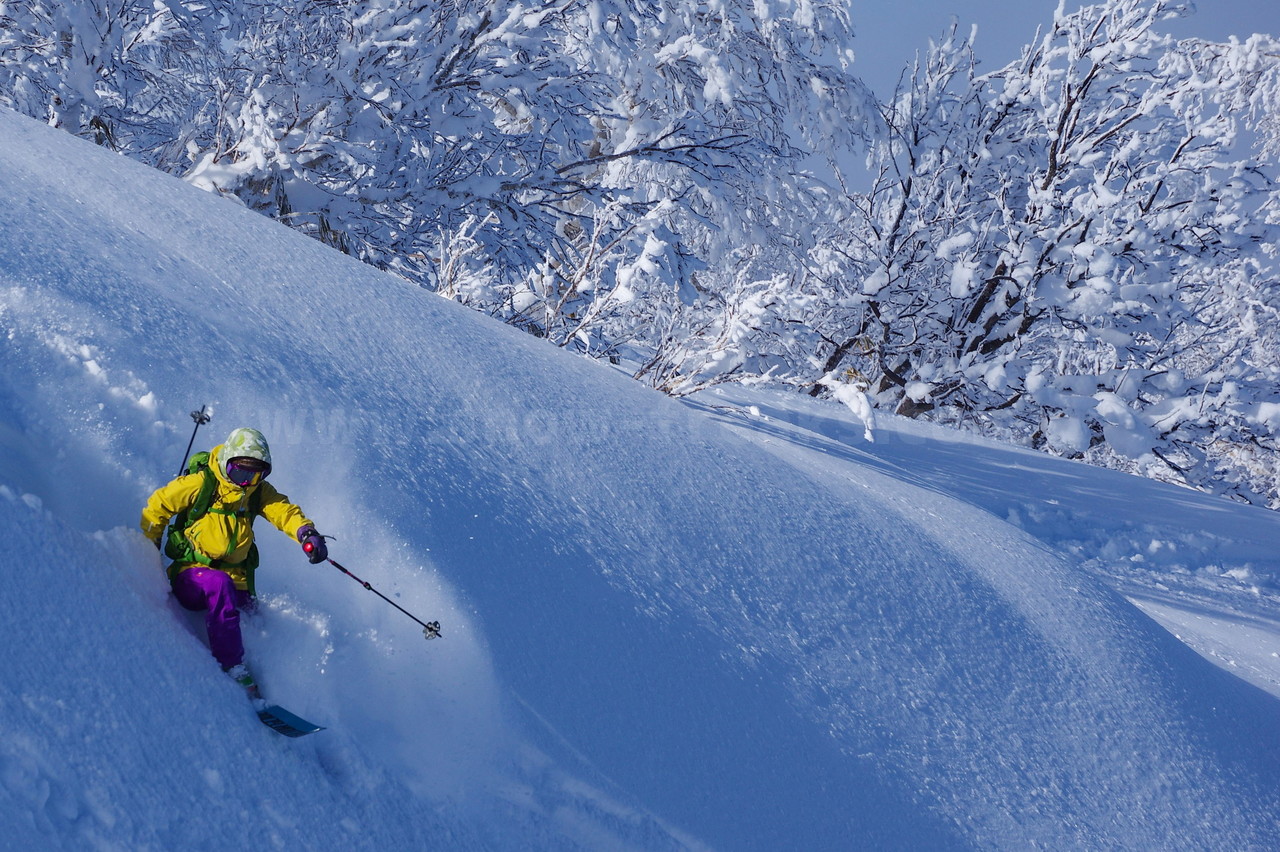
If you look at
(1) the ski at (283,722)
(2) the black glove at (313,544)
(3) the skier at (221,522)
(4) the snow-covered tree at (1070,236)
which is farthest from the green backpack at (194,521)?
(4) the snow-covered tree at (1070,236)

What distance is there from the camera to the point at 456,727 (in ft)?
5.85

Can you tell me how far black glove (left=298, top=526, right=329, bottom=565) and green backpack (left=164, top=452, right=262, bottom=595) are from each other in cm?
22

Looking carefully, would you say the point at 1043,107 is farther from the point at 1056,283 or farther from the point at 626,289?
the point at 626,289

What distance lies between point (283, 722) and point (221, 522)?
22.9 inches

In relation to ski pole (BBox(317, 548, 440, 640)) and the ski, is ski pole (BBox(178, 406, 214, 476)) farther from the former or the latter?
the ski

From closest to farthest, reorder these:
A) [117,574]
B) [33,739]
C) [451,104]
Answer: [33,739] → [117,574] → [451,104]

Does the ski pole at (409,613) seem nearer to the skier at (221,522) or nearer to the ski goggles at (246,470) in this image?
the skier at (221,522)

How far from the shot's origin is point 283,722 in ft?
5.35

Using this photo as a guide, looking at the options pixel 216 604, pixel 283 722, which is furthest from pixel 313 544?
pixel 283 722

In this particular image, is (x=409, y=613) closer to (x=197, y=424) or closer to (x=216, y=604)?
(x=216, y=604)

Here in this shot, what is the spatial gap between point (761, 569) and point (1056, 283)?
7226 mm

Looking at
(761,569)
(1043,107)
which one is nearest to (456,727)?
(761,569)

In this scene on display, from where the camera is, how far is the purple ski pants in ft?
5.88

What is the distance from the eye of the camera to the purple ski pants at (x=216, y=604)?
179 cm
